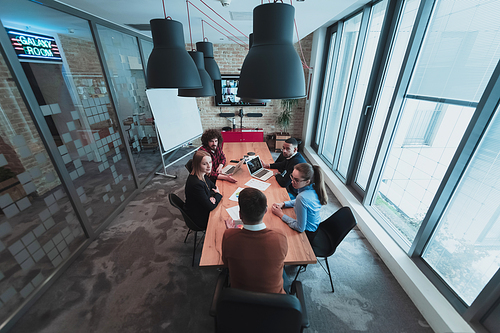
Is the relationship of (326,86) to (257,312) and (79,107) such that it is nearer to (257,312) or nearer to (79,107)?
(79,107)

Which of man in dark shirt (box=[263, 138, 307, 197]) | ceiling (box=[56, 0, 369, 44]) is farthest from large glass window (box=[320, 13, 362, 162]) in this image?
man in dark shirt (box=[263, 138, 307, 197])

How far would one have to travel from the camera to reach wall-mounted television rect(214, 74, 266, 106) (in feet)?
17.6

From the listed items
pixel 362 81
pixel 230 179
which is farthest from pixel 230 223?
pixel 362 81

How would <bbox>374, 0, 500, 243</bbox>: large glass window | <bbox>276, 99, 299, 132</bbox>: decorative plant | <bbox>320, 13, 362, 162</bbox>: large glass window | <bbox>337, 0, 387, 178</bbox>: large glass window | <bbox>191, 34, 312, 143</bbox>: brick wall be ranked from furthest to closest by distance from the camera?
<bbox>276, 99, 299, 132</bbox>: decorative plant → <bbox>191, 34, 312, 143</bbox>: brick wall → <bbox>320, 13, 362, 162</bbox>: large glass window → <bbox>337, 0, 387, 178</bbox>: large glass window → <bbox>374, 0, 500, 243</bbox>: large glass window

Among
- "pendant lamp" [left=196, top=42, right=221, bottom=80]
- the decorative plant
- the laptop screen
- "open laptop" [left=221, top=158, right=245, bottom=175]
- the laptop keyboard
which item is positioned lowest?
the laptop keyboard

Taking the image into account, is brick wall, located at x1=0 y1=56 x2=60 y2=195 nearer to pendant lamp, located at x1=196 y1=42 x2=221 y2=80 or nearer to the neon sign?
the neon sign

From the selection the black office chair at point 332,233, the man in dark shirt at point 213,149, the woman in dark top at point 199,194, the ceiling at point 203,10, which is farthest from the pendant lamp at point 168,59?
the black office chair at point 332,233

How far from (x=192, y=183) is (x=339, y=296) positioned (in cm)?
190

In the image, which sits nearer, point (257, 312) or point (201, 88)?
point (257, 312)

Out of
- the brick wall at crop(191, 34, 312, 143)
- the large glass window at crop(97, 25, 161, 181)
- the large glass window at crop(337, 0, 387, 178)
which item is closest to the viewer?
the large glass window at crop(337, 0, 387, 178)

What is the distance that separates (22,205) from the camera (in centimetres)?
188

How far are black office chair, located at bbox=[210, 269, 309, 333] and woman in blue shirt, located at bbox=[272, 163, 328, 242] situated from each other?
0.74 m

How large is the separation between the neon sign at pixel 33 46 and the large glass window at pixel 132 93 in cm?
79

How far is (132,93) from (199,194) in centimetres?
295
